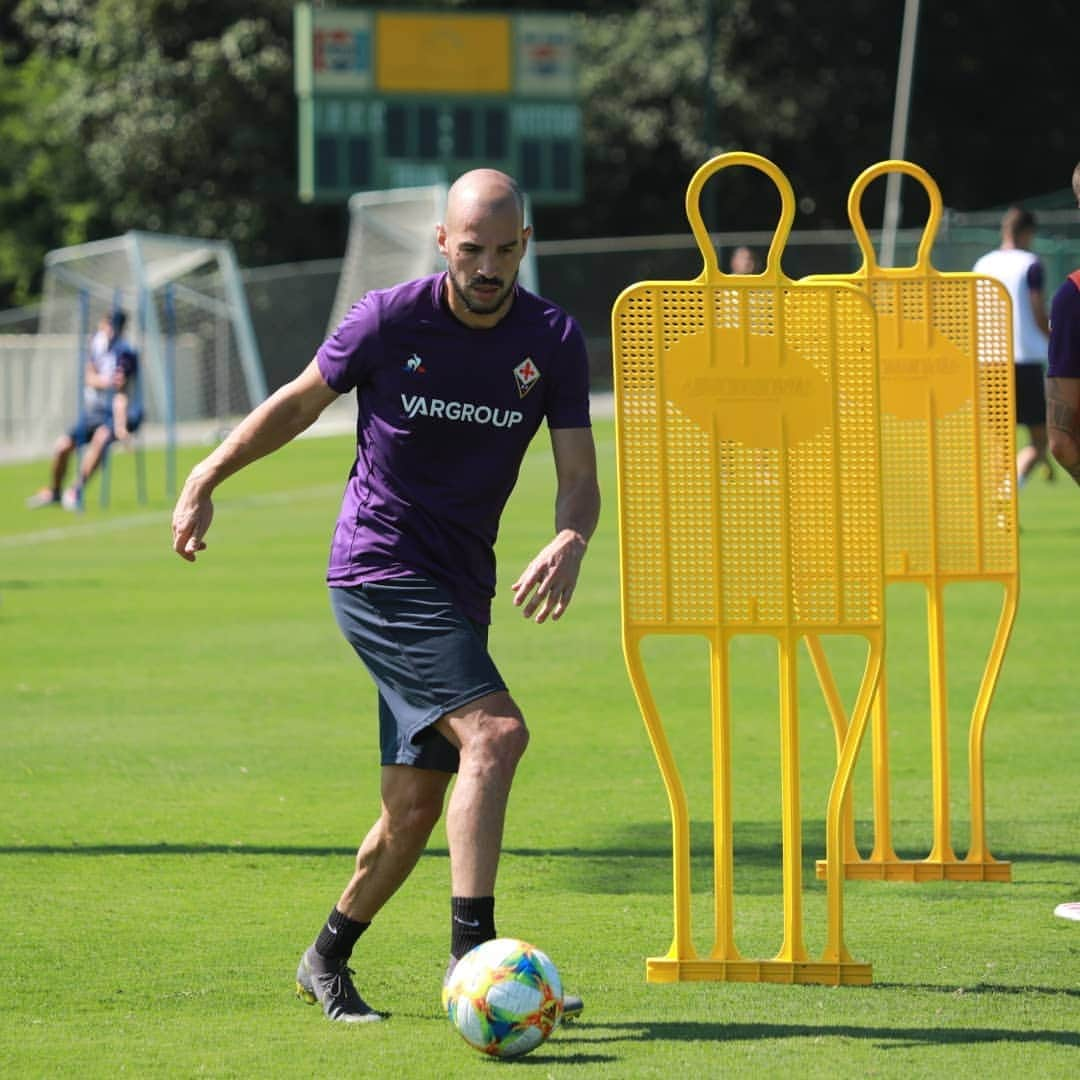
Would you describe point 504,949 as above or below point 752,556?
below

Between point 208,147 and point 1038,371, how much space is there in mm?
32817

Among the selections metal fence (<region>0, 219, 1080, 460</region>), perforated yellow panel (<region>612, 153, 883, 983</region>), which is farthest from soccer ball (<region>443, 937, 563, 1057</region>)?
metal fence (<region>0, 219, 1080, 460</region>)

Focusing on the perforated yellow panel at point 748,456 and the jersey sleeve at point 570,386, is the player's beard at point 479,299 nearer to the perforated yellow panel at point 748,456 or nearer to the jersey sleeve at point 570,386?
the jersey sleeve at point 570,386

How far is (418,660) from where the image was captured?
17.9 ft

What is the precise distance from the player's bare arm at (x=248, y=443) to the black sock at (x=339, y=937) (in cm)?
99

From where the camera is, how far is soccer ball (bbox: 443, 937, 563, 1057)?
513 centimetres

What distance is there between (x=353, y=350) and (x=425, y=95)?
1357 inches

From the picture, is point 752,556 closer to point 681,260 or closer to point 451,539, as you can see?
point 451,539

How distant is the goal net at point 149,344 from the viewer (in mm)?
35281

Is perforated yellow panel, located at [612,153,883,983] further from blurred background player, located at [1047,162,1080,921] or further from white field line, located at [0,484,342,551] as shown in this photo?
white field line, located at [0,484,342,551]

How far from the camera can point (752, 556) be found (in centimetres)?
577

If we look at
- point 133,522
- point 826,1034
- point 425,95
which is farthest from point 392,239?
point 826,1034

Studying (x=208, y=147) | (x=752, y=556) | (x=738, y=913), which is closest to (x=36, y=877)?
(x=738, y=913)

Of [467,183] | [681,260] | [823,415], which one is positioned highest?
[467,183]
